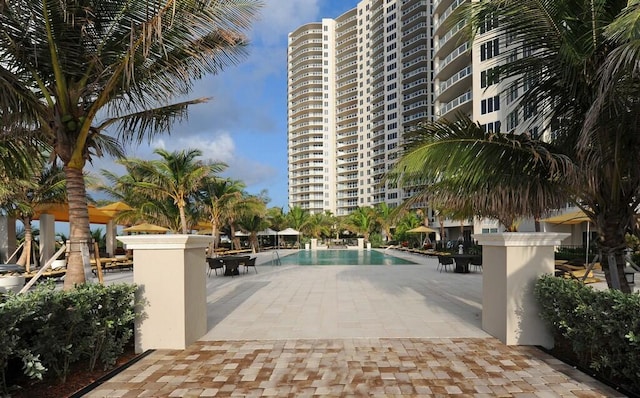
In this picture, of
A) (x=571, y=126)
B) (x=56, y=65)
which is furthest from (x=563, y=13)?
(x=56, y=65)

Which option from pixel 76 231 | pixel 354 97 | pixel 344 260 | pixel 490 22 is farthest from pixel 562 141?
pixel 354 97

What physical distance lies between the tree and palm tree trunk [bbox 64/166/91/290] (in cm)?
448

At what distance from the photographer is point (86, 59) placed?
17.0 ft

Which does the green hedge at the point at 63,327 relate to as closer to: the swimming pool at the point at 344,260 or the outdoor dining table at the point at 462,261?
the outdoor dining table at the point at 462,261

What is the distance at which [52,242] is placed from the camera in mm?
18297

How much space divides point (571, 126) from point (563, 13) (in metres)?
1.45

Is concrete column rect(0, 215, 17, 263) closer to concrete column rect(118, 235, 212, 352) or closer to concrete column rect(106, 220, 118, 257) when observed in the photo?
concrete column rect(106, 220, 118, 257)

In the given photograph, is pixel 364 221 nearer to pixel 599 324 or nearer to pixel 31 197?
pixel 31 197

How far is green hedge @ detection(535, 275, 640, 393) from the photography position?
3514 mm

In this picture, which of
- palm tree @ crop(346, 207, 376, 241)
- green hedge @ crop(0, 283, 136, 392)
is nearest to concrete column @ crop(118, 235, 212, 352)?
green hedge @ crop(0, 283, 136, 392)

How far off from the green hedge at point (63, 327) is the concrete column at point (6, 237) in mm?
18209

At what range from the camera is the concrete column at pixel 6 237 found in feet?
60.2

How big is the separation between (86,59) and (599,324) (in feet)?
22.8

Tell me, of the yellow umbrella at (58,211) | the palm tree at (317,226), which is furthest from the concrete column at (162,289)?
the palm tree at (317,226)
